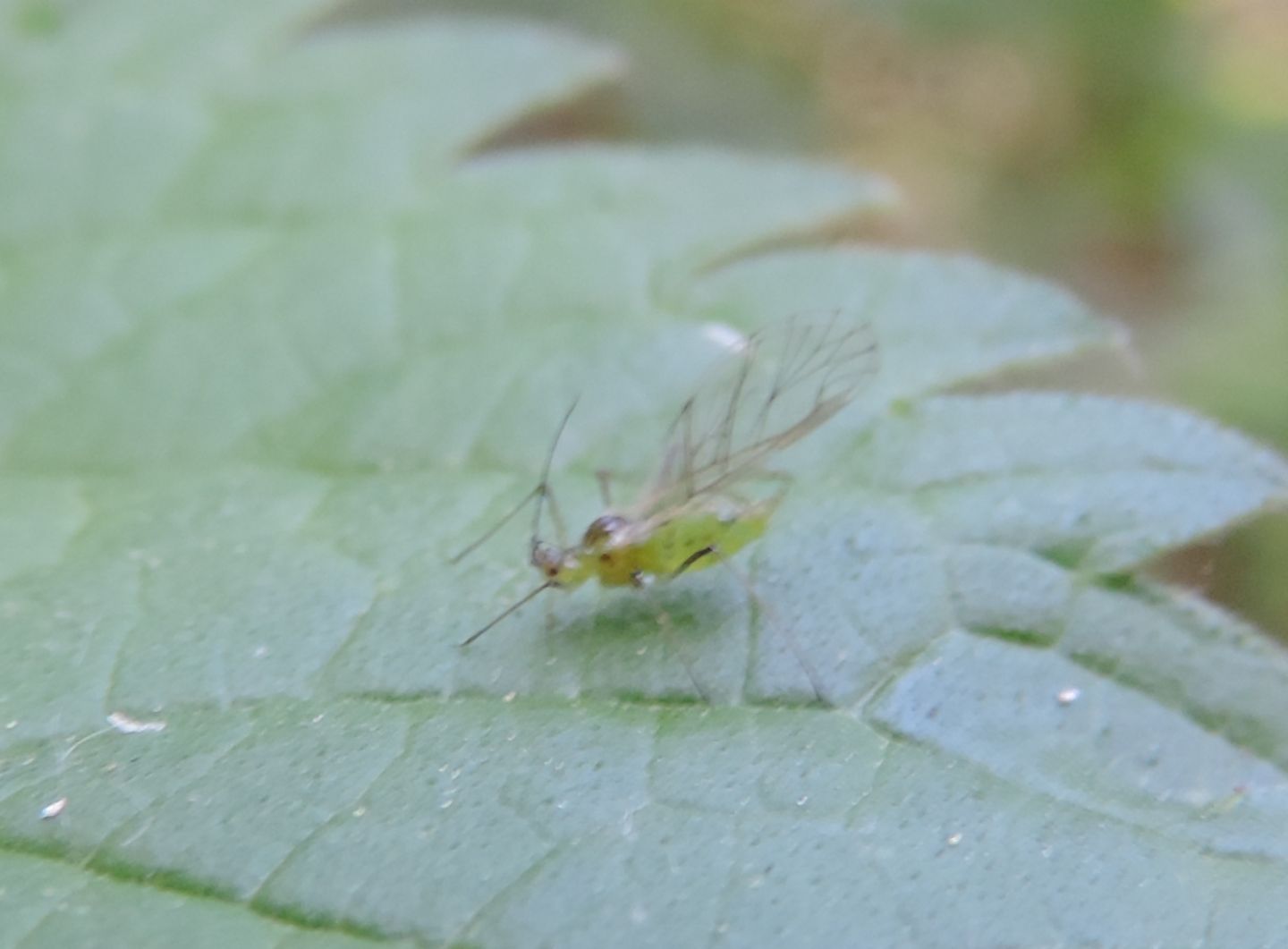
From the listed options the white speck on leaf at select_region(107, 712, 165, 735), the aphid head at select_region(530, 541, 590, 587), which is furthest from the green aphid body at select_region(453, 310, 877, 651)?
the white speck on leaf at select_region(107, 712, 165, 735)

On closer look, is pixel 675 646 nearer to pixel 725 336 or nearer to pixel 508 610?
pixel 508 610

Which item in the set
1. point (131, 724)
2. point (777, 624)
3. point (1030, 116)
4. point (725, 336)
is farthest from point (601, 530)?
point (1030, 116)

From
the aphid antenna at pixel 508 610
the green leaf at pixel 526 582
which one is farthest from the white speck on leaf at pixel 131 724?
the aphid antenna at pixel 508 610

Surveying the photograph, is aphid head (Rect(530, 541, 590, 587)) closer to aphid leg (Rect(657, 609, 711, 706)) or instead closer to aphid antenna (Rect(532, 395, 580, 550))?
aphid antenna (Rect(532, 395, 580, 550))

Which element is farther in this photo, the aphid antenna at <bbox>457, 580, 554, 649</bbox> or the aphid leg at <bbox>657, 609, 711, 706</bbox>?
the aphid antenna at <bbox>457, 580, 554, 649</bbox>

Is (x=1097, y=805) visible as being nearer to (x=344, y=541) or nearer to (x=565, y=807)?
(x=565, y=807)

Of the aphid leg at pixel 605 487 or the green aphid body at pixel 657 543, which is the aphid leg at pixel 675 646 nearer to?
the green aphid body at pixel 657 543
